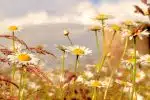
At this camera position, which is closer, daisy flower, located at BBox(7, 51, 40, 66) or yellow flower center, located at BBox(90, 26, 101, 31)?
daisy flower, located at BBox(7, 51, 40, 66)

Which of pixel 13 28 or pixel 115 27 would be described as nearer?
pixel 115 27

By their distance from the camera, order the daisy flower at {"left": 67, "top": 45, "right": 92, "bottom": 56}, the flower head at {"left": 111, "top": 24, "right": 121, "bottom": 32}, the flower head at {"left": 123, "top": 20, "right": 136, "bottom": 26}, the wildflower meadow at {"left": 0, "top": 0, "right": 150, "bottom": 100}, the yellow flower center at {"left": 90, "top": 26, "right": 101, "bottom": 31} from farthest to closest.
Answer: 1. the yellow flower center at {"left": 90, "top": 26, "right": 101, "bottom": 31}
2. the flower head at {"left": 123, "top": 20, "right": 136, "bottom": 26}
3. the flower head at {"left": 111, "top": 24, "right": 121, "bottom": 32}
4. the daisy flower at {"left": 67, "top": 45, "right": 92, "bottom": 56}
5. the wildflower meadow at {"left": 0, "top": 0, "right": 150, "bottom": 100}

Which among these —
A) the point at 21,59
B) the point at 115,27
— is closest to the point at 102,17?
the point at 115,27

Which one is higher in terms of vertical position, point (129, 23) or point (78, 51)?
point (129, 23)

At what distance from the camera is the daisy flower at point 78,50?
2.89 meters

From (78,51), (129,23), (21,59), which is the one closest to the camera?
(21,59)

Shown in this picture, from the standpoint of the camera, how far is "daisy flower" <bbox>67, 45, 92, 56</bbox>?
9.49 feet

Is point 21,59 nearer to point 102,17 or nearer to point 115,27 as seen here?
point 115,27

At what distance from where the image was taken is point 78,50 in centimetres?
295

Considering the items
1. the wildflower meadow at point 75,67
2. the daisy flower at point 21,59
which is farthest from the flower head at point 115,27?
the daisy flower at point 21,59

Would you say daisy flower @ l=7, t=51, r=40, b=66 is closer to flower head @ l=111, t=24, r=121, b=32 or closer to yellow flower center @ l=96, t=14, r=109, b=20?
flower head @ l=111, t=24, r=121, b=32

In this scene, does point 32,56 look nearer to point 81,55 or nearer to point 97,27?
point 81,55

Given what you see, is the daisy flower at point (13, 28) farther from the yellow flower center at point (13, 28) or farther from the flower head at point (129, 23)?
the flower head at point (129, 23)

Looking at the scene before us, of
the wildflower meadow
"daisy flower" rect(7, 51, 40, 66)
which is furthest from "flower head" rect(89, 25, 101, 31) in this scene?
"daisy flower" rect(7, 51, 40, 66)
